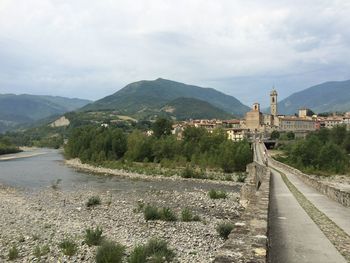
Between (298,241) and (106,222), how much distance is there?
1620cm

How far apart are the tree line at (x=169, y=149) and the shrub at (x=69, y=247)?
5075cm

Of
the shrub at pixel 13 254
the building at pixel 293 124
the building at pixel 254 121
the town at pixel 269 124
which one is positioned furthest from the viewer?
the building at pixel 293 124

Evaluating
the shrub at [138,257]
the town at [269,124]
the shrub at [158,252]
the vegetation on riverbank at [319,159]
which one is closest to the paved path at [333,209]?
the shrub at [158,252]

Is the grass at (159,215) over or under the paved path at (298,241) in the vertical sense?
under

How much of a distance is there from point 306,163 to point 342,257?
212 feet

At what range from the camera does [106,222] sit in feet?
77.9

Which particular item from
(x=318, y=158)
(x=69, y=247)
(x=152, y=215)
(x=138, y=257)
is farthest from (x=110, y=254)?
(x=318, y=158)

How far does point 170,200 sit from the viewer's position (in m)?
33.6

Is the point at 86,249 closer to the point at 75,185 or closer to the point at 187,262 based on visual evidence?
the point at 187,262

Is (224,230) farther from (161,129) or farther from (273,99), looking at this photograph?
(273,99)

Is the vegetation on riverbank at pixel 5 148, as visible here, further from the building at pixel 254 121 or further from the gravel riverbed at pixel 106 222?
the gravel riverbed at pixel 106 222

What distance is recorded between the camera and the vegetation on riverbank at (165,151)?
223ft

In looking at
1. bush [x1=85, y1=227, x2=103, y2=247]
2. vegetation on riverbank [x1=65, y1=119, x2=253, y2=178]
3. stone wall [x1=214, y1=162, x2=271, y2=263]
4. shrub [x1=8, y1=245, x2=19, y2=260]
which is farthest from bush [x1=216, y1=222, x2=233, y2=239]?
vegetation on riverbank [x1=65, y1=119, x2=253, y2=178]

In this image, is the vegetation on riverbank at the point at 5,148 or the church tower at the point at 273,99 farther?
the church tower at the point at 273,99
